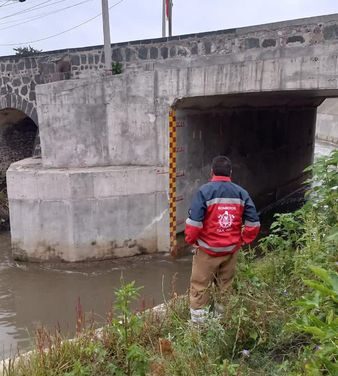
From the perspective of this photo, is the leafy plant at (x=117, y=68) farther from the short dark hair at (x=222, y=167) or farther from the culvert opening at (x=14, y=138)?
the short dark hair at (x=222, y=167)

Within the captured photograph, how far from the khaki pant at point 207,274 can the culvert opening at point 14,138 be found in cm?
989

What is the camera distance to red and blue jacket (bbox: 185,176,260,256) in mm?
3592

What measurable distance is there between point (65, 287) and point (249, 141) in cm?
571

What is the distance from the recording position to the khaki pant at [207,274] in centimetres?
363

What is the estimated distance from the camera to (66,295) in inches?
252

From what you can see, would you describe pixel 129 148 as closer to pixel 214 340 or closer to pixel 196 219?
pixel 196 219

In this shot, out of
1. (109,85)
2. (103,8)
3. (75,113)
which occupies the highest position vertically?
(103,8)

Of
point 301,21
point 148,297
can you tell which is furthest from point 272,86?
point 148,297

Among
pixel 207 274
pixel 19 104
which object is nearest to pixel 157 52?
pixel 19 104

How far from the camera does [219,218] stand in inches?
142

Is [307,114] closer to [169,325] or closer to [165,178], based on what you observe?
[165,178]

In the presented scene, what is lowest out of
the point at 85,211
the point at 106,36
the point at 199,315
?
the point at 85,211

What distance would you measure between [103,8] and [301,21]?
4436 millimetres

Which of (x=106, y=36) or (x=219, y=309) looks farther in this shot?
(x=106, y=36)
